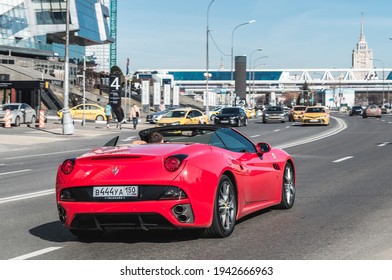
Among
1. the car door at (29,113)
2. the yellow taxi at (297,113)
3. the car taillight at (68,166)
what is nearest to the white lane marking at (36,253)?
the car taillight at (68,166)

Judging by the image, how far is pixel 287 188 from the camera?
33.2ft

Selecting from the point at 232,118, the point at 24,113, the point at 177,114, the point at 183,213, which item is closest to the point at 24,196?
the point at 183,213

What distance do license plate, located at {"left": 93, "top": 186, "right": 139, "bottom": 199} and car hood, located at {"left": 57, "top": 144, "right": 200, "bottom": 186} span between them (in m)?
0.05

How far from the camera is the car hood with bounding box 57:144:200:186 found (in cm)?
711

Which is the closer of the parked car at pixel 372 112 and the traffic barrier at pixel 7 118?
the traffic barrier at pixel 7 118

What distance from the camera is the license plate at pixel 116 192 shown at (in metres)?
7.11

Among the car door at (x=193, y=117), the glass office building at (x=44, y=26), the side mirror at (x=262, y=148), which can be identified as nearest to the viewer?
the side mirror at (x=262, y=148)

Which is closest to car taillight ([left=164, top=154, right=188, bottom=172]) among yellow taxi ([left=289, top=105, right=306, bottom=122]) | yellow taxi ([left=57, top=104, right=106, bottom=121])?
yellow taxi ([left=57, top=104, right=106, bottom=121])

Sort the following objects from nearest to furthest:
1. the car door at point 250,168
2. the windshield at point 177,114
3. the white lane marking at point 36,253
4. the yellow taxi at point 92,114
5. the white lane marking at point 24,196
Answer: the white lane marking at point 36,253 < the car door at point 250,168 < the white lane marking at point 24,196 < the windshield at point 177,114 < the yellow taxi at point 92,114

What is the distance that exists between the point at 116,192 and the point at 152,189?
0.39 m

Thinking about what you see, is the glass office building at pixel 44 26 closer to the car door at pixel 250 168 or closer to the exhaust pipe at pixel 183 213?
the car door at pixel 250 168

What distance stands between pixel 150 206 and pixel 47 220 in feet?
9.55

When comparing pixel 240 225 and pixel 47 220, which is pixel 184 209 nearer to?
pixel 240 225

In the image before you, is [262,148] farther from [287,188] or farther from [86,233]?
[86,233]
